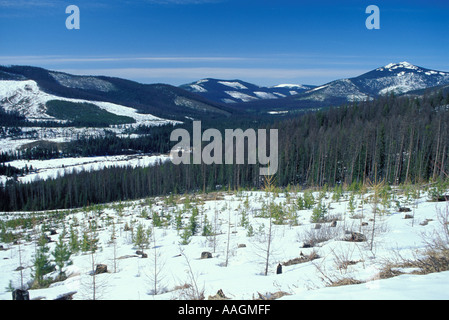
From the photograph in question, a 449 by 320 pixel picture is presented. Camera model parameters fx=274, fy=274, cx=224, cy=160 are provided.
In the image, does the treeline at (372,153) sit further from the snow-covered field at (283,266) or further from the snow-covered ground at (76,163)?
the snow-covered ground at (76,163)

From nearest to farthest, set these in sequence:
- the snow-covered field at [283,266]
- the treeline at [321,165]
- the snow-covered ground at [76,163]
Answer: the snow-covered field at [283,266] → the treeline at [321,165] → the snow-covered ground at [76,163]

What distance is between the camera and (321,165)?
56969 millimetres

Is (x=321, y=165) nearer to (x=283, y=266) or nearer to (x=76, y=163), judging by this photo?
(x=283, y=266)

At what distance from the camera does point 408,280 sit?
5484mm

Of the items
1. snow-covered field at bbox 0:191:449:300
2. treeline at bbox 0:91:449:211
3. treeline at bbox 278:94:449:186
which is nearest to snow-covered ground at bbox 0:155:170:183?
treeline at bbox 0:91:449:211

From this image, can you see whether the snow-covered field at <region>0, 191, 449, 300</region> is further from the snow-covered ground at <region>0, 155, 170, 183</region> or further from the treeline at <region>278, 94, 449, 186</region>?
the snow-covered ground at <region>0, 155, 170, 183</region>

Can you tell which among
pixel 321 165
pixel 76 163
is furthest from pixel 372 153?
pixel 76 163

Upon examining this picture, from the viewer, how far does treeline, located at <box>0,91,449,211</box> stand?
49219mm

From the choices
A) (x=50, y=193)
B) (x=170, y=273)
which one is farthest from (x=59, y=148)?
(x=170, y=273)

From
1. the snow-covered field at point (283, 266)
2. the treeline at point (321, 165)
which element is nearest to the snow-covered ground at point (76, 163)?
the treeline at point (321, 165)

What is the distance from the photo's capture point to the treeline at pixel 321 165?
1938 inches

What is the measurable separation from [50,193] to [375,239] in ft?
296

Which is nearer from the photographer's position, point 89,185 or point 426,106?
point 426,106
